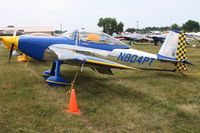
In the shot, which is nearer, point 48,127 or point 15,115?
point 48,127

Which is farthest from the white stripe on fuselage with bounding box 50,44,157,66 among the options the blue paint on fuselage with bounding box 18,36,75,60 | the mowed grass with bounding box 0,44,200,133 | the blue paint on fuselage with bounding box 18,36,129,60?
the mowed grass with bounding box 0,44,200,133

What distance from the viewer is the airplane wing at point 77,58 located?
6.37 meters

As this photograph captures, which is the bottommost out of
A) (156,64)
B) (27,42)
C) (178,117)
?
(178,117)

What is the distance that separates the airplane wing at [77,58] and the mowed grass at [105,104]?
0.73 m

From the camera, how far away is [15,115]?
479cm

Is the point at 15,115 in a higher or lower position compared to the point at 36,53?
lower

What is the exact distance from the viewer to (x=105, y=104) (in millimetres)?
5594

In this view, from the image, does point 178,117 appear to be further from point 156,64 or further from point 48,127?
point 156,64

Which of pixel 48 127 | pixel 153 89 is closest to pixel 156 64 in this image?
pixel 153 89

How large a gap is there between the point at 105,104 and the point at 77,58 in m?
1.50

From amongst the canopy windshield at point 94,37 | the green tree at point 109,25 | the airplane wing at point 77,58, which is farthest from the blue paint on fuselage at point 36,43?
the green tree at point 109,25

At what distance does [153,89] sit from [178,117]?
2.22m

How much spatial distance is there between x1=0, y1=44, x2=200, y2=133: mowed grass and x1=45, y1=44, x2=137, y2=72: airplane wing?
0.73 m

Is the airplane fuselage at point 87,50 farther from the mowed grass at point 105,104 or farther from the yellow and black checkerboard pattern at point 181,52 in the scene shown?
the yellow and black checkerboard pattern at point 181,52
